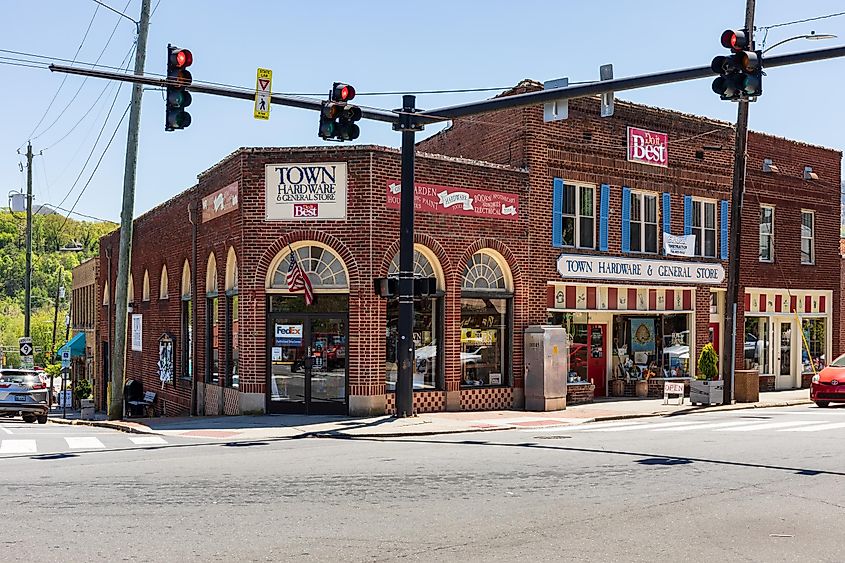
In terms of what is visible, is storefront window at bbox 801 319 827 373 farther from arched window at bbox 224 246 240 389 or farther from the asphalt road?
arched window at bbox 224 246 240 389

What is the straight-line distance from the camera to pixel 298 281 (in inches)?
811

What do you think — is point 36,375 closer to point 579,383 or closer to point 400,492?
point 579,383

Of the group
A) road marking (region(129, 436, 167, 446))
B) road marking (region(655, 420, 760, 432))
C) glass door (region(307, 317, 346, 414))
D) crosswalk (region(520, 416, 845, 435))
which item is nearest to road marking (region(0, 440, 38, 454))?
road marking (region(129, 436, 167, 446))

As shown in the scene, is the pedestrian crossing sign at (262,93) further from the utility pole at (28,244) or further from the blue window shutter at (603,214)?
the utility pole at (28,244)

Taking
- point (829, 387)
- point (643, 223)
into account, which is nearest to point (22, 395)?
point (643, 223)

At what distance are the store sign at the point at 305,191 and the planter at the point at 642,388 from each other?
34.3 ft

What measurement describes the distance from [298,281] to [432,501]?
11.5 meters

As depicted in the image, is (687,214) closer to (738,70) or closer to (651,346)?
(651,346)

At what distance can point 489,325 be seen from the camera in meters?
22.8

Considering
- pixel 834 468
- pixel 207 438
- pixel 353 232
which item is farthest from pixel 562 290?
pixel 834 468

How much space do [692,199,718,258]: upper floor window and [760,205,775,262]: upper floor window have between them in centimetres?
326

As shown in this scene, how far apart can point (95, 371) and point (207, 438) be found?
27139 mm

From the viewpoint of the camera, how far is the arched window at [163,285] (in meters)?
30.0

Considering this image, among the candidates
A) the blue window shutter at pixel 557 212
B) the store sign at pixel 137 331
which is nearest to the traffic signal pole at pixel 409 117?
the blue window shutter at pixel 557 212
